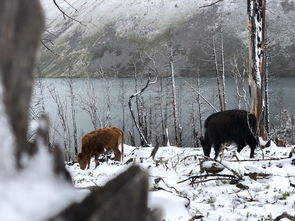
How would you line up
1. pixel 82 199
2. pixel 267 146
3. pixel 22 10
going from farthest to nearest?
pixel 267 146, pixel 82 199, pixel 22 10

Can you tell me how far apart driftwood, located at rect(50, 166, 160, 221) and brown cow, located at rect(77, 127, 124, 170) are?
444 inches

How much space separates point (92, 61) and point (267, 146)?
153435 mm

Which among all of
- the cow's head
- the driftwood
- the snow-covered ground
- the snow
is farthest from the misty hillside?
the driftwood

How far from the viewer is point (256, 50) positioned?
10547 mm

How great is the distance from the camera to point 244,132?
935 centimetres

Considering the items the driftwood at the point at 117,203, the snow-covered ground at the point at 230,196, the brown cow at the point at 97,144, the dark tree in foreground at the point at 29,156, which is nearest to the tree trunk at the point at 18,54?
the dark tree in foreground at the point at 29,156

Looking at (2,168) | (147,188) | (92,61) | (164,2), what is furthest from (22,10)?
(164,2)

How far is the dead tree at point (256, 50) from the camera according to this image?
10305mm

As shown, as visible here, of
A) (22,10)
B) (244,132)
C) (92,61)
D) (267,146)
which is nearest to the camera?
(22,10)

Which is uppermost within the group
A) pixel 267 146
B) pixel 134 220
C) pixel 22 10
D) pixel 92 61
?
pixel 92 61

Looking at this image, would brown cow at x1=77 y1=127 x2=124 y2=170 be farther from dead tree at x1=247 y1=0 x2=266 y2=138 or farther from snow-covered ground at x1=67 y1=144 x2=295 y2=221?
snow-covered ground at x1=67 y1=144 x2=295 y2=221

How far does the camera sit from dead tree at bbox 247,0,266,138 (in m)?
10.3

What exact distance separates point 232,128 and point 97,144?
476 cm

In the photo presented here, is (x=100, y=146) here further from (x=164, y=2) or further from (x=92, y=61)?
(x=164, y=2)
